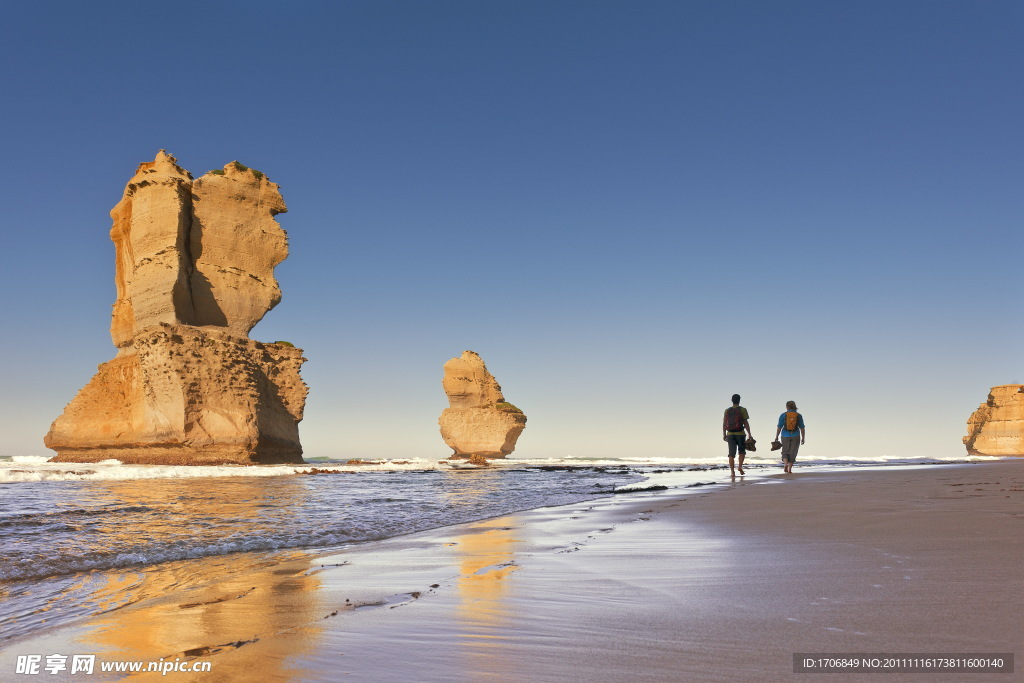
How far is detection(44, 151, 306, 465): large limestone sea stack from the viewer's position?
27672mm

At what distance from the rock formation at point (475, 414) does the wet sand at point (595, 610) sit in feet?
175

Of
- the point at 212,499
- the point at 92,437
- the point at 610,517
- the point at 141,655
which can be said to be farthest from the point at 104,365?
the point at 141,655

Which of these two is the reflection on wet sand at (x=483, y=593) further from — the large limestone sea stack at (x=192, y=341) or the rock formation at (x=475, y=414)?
the rock formation at (x=475, y=414)

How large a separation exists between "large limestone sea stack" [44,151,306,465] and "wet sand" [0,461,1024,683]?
25.7 metres

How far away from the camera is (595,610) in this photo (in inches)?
83.2

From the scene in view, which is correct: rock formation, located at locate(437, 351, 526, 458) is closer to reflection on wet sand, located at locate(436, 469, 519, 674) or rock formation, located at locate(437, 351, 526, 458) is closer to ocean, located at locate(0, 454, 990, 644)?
ocean, located at locate(0, 454, 990, 644)

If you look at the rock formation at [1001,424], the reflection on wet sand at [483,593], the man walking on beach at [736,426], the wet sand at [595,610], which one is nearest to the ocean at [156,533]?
the wet sand at [595,610]

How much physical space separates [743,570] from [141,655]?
7.42ft

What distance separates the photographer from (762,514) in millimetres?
5230

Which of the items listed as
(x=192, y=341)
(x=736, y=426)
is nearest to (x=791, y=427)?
(x=736, y=426)

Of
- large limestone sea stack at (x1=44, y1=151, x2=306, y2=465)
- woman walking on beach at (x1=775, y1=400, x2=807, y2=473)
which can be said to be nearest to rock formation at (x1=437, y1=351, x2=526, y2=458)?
large limestone sea stack at (x1=44, y1=151, x2=306, y2=465)

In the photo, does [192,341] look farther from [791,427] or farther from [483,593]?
[483,593]

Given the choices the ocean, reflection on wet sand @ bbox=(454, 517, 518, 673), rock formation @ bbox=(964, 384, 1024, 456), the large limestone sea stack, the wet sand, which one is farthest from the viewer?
rock formation @ bbox=(964, 384, 1024, 456)

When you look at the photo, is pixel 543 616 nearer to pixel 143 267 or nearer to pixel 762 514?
pixel 762 514
